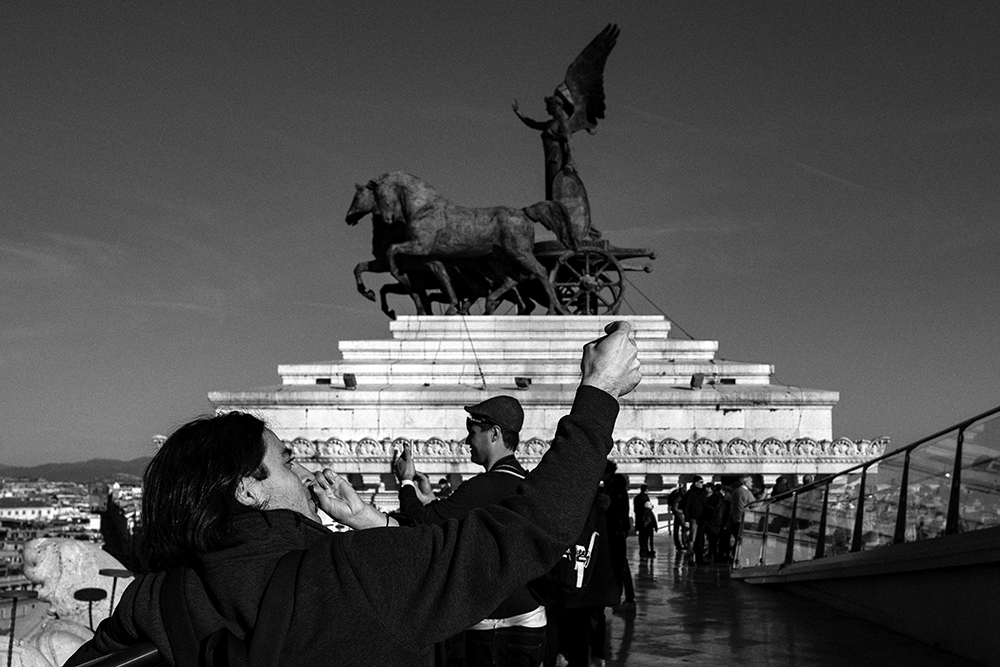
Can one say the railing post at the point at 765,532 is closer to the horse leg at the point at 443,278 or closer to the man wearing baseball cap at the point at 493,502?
the man wearing baseball cap at the point at 493,502

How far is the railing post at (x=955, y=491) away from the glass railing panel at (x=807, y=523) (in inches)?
130

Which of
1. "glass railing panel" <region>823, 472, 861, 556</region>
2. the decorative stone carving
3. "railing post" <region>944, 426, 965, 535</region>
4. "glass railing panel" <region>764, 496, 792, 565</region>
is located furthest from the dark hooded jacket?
"glass railing panel" <region>764, 496, 792, 565</region>

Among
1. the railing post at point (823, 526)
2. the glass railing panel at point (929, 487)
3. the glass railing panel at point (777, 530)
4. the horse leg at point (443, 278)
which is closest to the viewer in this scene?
the glass railing panel at point (929, 487)

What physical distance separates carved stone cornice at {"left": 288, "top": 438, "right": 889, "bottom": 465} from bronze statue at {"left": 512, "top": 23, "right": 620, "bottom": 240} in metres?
11.6

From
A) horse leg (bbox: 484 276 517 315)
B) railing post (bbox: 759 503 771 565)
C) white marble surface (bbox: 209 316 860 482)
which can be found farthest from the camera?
horse leg (bbox: 484 276 517 315)

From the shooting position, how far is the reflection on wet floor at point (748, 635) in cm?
765

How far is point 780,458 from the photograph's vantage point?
23656mm

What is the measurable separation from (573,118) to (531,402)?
11828 mm

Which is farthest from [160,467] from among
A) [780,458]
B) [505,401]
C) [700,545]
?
[780,458]

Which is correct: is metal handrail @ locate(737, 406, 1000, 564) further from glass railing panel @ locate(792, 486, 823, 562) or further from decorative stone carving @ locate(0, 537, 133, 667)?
decorative stone carving @ locate(0, 537, 133, 667)

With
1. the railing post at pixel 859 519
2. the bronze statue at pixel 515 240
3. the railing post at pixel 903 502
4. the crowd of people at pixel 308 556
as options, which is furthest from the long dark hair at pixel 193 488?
the bronze statue at pixel 515 240

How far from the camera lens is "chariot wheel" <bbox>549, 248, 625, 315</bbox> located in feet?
A: 108

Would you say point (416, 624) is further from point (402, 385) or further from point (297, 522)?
point (402, 385)

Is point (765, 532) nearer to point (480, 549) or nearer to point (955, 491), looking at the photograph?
point (955, 491)
